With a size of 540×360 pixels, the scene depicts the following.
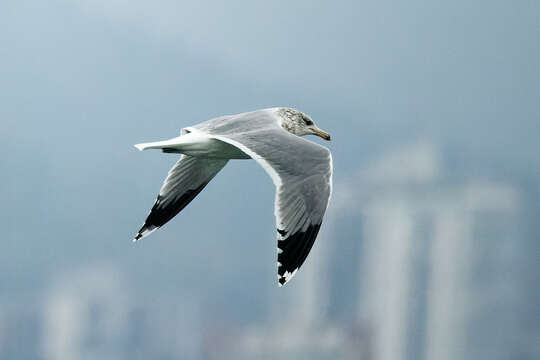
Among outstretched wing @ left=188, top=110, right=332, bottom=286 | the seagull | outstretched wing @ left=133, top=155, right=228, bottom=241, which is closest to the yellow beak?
the seagull

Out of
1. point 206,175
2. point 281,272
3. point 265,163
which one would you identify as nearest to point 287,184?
point 265,163

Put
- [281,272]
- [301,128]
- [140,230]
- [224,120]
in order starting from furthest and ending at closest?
[140,230] → [301,128] → [224,120] → [281,272]

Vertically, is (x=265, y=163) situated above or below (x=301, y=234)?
above

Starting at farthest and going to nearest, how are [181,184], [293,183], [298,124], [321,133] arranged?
[181,184]
[321,133]
[298,124]
[293,183]

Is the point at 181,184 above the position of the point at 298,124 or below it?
below

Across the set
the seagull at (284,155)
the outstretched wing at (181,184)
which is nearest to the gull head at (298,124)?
the seagull at (284,155)

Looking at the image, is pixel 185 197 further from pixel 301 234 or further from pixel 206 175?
pixel 301 234

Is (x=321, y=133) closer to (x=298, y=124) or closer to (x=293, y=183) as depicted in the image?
(x=298, y=124)

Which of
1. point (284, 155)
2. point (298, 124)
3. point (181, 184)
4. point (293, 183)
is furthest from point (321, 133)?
point (293, 183)
